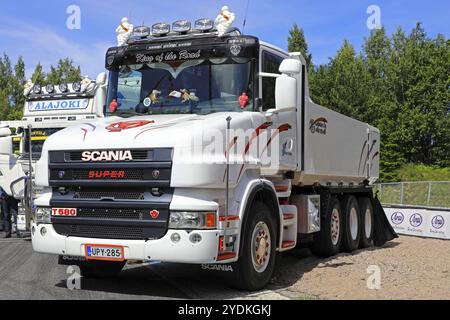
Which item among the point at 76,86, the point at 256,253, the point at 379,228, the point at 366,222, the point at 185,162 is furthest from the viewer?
the point at 76,86

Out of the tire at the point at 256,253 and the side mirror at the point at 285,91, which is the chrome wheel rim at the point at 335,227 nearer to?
the tire at the point at 256,253

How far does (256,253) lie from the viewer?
7.34 metres

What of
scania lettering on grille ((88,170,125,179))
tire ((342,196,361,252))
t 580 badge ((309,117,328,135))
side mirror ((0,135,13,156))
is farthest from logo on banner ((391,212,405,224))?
scania lettering on grille ((88,170,125,179))

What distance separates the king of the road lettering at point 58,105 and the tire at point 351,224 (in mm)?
7725

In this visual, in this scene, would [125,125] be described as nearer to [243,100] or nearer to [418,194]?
[243,100]

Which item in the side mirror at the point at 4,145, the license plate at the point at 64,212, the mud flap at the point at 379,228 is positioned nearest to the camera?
the license plate at the point at 64,212

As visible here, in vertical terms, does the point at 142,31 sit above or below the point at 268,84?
above

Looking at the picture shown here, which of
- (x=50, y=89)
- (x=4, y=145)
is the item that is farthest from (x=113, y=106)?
(x=50, y=89)

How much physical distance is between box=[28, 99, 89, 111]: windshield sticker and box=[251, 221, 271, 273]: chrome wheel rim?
959 cm

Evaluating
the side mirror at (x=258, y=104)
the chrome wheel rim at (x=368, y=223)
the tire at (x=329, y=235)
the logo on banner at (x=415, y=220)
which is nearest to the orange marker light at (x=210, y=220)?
the side mirror at (x=258, y=104)

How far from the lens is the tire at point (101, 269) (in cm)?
814

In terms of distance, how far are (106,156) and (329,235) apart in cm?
539

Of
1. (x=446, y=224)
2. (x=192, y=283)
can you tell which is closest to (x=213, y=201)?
(x=192, y=283)

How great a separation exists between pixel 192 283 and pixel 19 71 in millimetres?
45386
